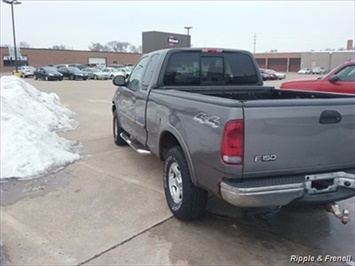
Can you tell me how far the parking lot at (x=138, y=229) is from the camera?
134 inches

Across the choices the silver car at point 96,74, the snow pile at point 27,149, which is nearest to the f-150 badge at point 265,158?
the snow pile at point 27,149

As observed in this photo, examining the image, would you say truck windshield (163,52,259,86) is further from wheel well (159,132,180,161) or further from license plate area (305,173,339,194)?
license plate area (305,173,339,194)

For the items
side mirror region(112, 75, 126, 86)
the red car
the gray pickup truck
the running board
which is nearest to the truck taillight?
the gray pickup truck

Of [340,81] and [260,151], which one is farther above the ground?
[340,81]

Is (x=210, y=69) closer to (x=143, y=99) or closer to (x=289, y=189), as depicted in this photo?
(x=143, y=99)

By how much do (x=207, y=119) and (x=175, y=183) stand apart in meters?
1.29

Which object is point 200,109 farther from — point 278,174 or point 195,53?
point 195,53

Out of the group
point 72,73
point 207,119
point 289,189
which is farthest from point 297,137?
point 72,73

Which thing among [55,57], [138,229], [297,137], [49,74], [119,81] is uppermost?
[55,57]

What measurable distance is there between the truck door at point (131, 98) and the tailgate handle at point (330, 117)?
3146 millimetres

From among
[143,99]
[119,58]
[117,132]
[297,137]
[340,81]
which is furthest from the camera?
[119,58]

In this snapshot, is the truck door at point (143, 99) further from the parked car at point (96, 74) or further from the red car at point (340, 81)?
the parked car at point (96, 74)

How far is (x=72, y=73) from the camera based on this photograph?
42.1 meters

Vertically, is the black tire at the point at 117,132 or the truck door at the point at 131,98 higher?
the truck door at the point at 131,98
